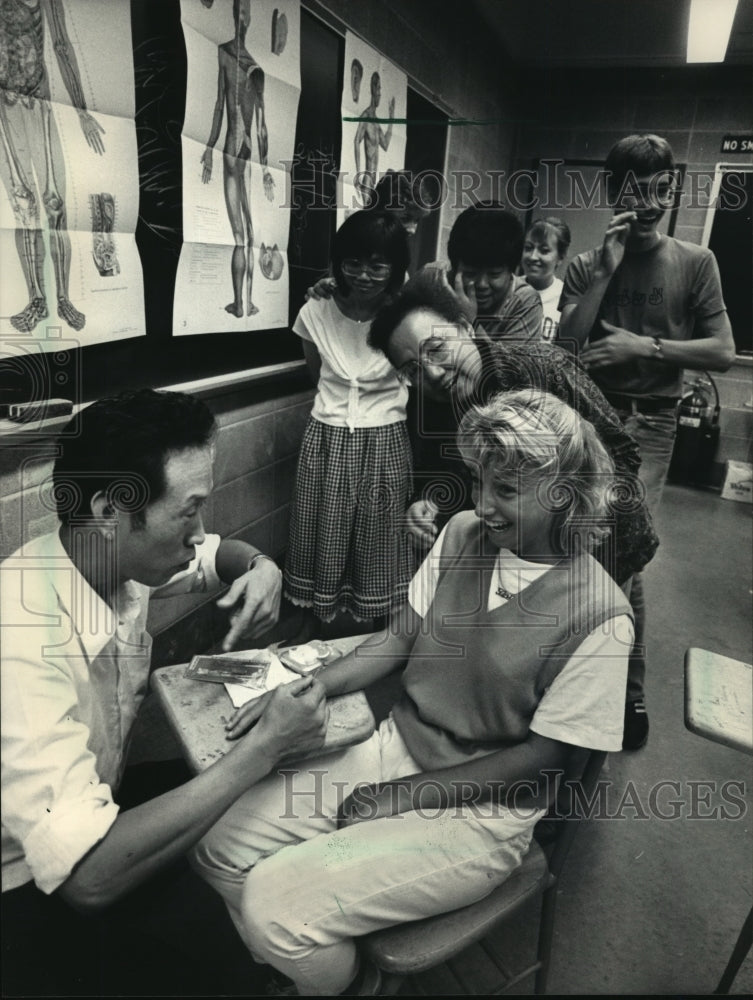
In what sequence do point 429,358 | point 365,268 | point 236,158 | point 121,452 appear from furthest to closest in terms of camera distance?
point 365,268 < point 236,158 < point 429,358 < point 121,452

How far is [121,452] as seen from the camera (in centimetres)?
106

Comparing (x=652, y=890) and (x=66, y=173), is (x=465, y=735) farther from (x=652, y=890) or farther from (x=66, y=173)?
(x=66, y=173)

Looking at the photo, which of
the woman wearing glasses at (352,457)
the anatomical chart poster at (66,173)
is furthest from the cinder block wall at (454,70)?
the anatomical chart poster at (66,173)

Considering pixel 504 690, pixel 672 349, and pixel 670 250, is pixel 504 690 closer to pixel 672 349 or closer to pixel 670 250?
pixel 672 349

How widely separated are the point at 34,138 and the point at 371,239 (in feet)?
3.82

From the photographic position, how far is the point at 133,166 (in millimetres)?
1846

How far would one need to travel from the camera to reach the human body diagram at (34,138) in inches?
55.5

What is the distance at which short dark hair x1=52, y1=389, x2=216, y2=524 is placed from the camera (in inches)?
41.4

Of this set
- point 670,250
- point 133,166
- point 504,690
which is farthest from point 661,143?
point 504,690

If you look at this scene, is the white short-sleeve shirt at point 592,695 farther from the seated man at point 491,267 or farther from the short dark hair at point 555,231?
the short dark hair at point 555,231

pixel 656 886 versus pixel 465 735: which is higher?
pixel 465 735

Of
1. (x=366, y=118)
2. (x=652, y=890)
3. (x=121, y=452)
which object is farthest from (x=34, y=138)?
(x=652, y=890)

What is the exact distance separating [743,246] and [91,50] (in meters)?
5.32

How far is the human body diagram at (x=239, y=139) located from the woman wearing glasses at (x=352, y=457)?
1.05ft
